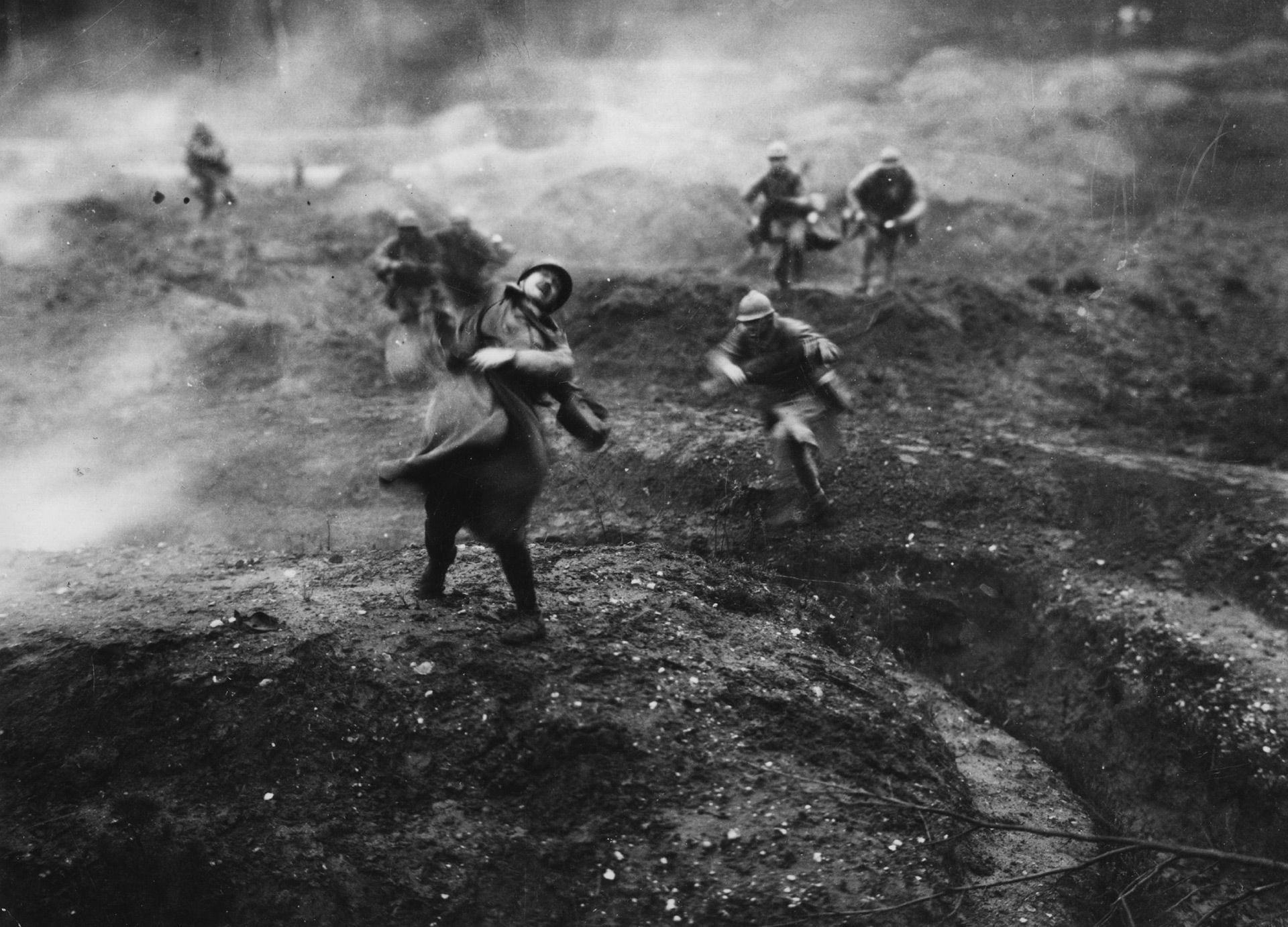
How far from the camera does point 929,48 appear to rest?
19109 millimetres

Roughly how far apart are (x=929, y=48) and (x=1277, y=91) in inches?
233

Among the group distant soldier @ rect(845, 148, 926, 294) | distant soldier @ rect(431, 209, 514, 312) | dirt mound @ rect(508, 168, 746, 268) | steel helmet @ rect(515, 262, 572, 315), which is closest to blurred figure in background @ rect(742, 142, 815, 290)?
distant soldier @ rect(845, 148, 926, 294)

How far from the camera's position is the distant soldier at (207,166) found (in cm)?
1503

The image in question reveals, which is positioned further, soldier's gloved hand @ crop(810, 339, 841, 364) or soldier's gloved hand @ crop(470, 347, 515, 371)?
soldier's gloved hand @ crop(810, 339, 841, 364)

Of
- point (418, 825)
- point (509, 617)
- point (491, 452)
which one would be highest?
point (491, 452)

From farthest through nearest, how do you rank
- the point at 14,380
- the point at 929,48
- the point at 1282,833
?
the point at 929,48, the point at 14,380, the point at 1282,833

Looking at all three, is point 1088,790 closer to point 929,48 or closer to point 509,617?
point 509,617

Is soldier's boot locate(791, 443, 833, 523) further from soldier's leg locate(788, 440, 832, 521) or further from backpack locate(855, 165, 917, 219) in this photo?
backpack locate(855, 165, 917, 219)

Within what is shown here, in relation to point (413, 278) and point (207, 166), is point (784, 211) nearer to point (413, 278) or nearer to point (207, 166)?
Answer: point (413, 278)

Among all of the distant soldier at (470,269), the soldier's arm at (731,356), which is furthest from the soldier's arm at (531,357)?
the soldier's arm at (731,356)

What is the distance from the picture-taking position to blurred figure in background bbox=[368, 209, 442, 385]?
10.8 meters

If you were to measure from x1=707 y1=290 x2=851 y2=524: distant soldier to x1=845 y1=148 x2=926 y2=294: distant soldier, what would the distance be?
16.1ft

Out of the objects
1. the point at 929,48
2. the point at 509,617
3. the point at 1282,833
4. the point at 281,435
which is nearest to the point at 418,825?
the point at 509,617

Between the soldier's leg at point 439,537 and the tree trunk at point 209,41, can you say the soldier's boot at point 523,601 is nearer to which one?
the soldier's leg at point 439,537
